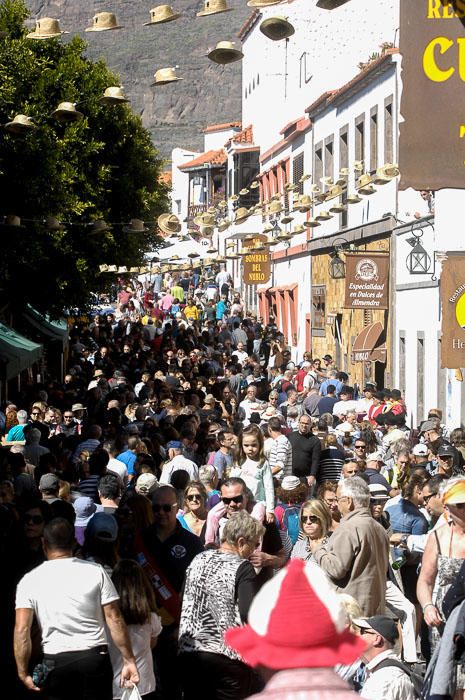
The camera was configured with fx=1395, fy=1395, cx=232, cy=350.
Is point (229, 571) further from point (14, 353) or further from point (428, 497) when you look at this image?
point (14, 353)

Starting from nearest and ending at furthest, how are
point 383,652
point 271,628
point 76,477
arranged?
point 271,628, point 383,652, point 76,477

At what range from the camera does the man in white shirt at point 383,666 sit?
6031 mm

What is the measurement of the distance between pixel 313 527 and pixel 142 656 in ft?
6.56

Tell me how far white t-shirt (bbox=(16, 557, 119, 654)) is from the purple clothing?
369cm

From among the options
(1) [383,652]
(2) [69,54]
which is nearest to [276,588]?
(1) [383,652]

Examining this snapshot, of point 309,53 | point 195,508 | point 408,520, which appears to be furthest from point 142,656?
point 309,53

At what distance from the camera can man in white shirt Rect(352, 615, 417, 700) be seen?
6031mm

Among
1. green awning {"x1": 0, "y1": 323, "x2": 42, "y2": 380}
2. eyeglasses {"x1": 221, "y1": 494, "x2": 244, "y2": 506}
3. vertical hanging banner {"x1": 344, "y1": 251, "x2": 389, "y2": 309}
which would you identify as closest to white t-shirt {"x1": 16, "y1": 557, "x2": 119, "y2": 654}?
eyeglasses {"x1": 221, "y1": 494, "x2": 244, "y2": 506}

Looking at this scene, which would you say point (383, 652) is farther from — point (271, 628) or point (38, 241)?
point (38, 241)

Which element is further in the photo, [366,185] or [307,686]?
[366,185]

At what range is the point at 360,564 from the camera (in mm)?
8234

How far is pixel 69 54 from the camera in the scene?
26.8 m

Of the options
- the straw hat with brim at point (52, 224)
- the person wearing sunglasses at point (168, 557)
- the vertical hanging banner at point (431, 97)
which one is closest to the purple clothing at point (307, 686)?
the person wearing sunglasses at point (168, 557)

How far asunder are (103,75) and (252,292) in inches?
1168
